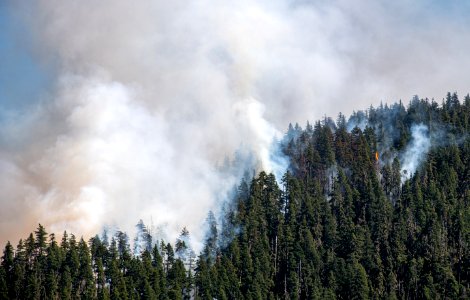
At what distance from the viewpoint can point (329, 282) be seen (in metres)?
186

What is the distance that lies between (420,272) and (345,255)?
64.9 feet

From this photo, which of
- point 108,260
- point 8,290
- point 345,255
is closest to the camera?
point 8,290

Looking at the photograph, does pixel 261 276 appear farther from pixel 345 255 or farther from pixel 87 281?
pixel 87 281

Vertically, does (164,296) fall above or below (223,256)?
below

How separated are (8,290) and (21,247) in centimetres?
1462

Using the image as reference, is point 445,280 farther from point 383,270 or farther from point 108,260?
point 108,260

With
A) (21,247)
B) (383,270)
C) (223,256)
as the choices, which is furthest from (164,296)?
(383,270)

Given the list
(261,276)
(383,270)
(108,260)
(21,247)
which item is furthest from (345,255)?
(21,247)

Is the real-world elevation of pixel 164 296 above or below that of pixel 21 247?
below

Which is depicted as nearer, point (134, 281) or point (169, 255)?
point (134, 281)

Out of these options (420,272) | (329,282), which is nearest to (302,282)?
(329,282)

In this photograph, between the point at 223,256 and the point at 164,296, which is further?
the point at 223,256

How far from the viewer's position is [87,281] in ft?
586

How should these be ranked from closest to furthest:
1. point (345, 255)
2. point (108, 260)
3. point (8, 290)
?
1. point (8, 290)
2. point (108, 260)
3. point (345, 255)
